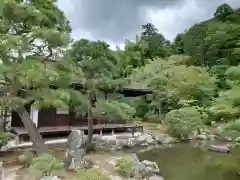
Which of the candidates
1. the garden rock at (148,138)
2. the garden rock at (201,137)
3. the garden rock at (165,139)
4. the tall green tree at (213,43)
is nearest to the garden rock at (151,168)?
the garden rock at (148,138)

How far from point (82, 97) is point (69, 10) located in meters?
3.76

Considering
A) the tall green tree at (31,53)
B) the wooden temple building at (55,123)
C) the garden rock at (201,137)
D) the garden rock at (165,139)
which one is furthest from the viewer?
the garden rock at (201,137)

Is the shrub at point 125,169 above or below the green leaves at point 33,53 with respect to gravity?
below

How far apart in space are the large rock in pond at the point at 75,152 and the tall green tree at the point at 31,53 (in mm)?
955

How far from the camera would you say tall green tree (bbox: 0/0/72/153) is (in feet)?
23.0

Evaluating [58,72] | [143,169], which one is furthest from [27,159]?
[143,169]

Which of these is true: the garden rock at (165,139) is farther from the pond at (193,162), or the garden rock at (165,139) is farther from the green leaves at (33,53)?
the green leaves at (33,53)

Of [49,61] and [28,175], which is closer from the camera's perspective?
[28,175]

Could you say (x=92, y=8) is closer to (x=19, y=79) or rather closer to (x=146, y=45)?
(x=19, y=79)

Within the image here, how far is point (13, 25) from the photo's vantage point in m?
7.84

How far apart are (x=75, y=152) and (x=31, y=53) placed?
343 cm

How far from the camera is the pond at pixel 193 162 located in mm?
8773

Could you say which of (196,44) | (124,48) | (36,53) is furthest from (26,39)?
→ (124,48)

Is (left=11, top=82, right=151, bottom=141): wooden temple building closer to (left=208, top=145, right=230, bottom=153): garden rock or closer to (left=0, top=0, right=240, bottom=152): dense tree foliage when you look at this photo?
(left=0, top=0, right=240, bottom=152): dense tree foliage
